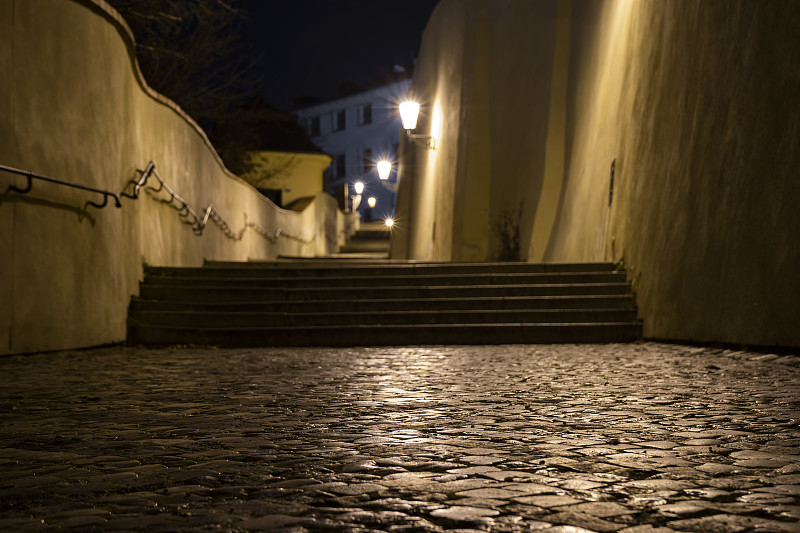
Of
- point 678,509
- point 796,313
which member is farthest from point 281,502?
point 796,313

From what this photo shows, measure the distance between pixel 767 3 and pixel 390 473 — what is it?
636 centimetres

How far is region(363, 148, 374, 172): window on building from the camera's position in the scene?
5650 centimetres

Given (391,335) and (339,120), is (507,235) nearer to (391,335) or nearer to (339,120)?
(391,335)

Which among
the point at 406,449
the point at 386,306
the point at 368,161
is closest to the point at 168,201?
the point at 386,306

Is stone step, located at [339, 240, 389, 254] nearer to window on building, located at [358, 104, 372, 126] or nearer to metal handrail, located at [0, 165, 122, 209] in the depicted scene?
window on building, located at [358, 104, 372, 126]

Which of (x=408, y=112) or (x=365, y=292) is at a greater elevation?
(x=408, y=112)

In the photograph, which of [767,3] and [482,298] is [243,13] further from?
[767,3]

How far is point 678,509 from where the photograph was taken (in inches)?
107

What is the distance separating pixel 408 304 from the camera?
35.8ft

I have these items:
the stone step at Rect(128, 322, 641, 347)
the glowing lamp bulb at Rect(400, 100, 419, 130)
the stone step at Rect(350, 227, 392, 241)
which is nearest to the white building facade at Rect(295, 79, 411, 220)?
the stone step at Rect(350, 227, 392, 241)

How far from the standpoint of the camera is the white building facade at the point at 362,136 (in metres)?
55.2

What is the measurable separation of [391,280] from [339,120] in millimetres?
49102

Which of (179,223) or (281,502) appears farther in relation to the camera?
(179,223)

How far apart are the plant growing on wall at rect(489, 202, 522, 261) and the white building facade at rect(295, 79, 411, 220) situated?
36.4m
